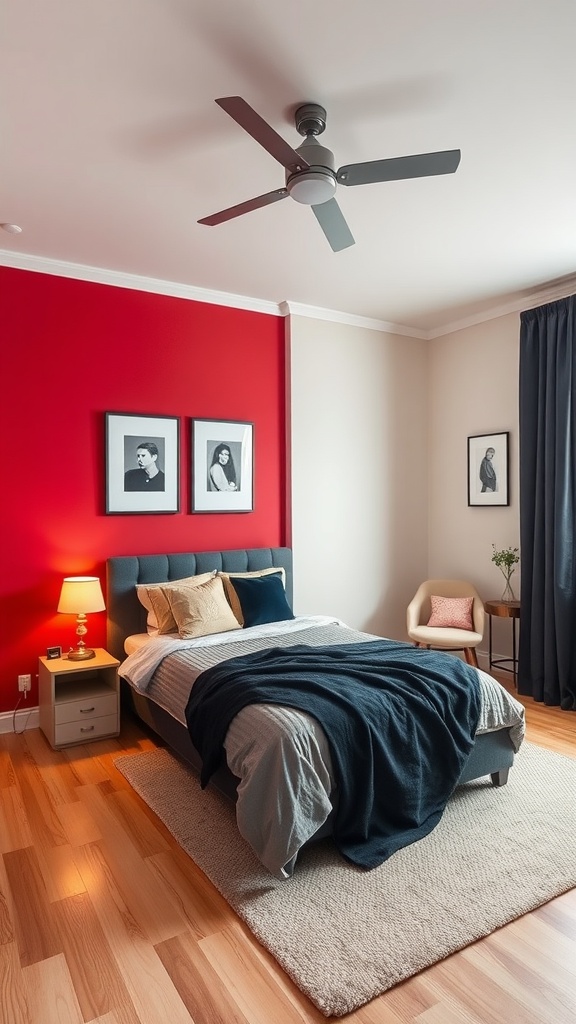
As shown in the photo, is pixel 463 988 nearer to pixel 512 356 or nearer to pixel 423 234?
pixel 423 234

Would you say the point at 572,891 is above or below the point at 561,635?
below

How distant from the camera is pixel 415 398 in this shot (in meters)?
5.91

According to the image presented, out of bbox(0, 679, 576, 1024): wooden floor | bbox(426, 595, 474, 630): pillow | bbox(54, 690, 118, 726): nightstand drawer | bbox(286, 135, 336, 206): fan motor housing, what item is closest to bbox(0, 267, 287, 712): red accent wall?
bbox(54, 690, 118, 726): nightstand drawer

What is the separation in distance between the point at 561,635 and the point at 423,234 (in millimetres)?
2887

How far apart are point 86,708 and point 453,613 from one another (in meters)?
2.89

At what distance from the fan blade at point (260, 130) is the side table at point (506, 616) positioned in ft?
11.6

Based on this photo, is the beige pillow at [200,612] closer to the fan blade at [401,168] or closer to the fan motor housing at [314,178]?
the fan motor housing at [314,178]

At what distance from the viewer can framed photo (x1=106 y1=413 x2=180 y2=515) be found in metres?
4.34

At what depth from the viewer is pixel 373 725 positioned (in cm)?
260

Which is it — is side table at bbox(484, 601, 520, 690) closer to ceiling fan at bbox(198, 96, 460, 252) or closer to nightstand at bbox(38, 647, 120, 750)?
nightstand at bbox(38, 647, 120, 750)

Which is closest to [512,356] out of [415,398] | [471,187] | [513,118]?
[415,398]

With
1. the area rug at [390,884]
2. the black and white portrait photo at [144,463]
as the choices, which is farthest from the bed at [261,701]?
the black and white portrait photo at [144,463]

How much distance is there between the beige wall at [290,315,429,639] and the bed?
1.72 feet

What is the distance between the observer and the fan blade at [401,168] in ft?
7.58
